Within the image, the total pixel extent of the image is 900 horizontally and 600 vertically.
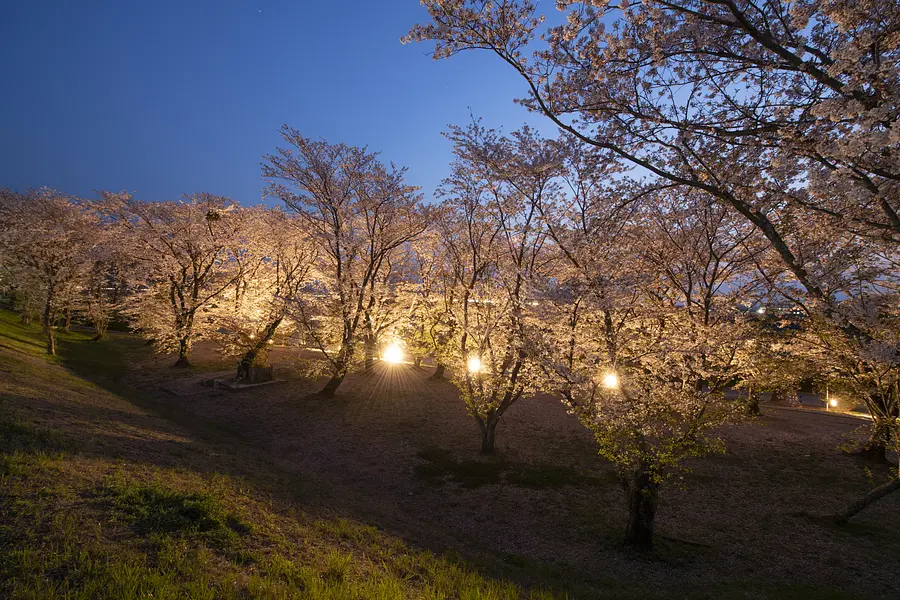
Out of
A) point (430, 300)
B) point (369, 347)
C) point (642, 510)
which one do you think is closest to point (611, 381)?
point (642, 510)

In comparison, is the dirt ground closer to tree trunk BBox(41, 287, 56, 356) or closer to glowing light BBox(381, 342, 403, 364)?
glowing light BBox(381, 342, 403, 364)

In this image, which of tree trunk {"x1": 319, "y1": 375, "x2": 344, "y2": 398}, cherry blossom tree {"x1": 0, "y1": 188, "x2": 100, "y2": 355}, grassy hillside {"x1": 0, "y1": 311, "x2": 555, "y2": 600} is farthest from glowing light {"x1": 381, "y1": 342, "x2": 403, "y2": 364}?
cherry blossom tree {"x1": 0, "y1": 188, "x2": 100, "y2": 355}

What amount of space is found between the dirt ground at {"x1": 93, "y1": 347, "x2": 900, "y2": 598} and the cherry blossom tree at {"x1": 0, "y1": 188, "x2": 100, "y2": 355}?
346 inches

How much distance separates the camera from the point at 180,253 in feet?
84.2

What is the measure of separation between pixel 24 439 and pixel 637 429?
1157 centimetres

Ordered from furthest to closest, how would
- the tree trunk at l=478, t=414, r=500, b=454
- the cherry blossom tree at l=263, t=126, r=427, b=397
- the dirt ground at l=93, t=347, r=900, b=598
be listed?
the cherry blossom tree at l=263, t=126, r=427, b=397 < the tree trunk at l=478, t=414, r=500, b=454 < the dirt ground at l=93, t=347, r=900, b=598

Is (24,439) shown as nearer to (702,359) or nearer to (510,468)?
(510,468)

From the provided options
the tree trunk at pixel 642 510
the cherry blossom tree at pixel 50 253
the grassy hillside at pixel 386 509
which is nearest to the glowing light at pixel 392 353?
the grassy hillside at pixel 386 509

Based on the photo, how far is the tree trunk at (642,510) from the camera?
845 centimetres

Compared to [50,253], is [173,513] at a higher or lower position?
lower

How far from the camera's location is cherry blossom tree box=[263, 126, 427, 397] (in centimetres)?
1930

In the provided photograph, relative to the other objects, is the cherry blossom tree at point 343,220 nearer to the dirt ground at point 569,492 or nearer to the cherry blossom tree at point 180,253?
the dirt ground at point 569,492

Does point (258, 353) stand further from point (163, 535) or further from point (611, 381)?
point (611, 381)

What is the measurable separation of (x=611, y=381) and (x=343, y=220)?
50.5 ft
